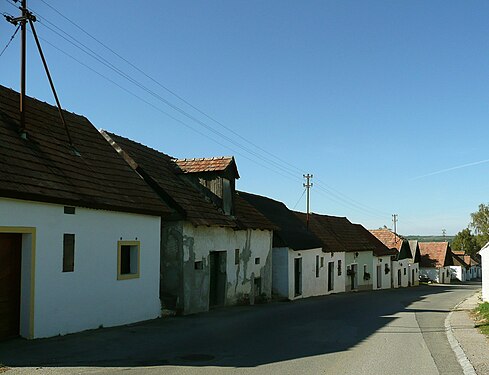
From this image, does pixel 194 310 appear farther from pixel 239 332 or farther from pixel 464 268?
pixel 464 268

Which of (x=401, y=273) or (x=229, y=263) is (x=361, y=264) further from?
(x=229, y=263)

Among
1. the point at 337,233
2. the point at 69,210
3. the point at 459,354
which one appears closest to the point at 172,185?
the point at 69,210

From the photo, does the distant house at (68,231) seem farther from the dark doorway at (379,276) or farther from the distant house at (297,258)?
the dark doorway at (379,276)

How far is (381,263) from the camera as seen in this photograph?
52469 millimetres

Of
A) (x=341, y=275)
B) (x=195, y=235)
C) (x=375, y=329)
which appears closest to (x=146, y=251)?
(x=195, y=235)

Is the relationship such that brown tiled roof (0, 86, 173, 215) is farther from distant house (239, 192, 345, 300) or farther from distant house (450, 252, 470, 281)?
distant house (450, 252, 470, 281)

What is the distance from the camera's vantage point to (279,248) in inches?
1198

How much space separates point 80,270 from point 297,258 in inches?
779

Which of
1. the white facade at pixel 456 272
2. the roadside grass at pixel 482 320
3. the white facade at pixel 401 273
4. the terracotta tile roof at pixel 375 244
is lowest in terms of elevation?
the white facade at pixel 456 272

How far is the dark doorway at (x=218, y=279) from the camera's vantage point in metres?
22.4

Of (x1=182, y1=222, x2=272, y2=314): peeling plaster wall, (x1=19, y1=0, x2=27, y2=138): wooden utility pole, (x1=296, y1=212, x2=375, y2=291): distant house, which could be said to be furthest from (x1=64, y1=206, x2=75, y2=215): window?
(x1=296, y1=212, x2=375, y2=291): distant house

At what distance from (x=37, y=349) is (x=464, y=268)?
294 feet

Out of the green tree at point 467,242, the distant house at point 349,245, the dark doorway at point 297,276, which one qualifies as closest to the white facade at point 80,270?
the dark doorway at point 297,276

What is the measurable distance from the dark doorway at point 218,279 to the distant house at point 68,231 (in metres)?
4.95
